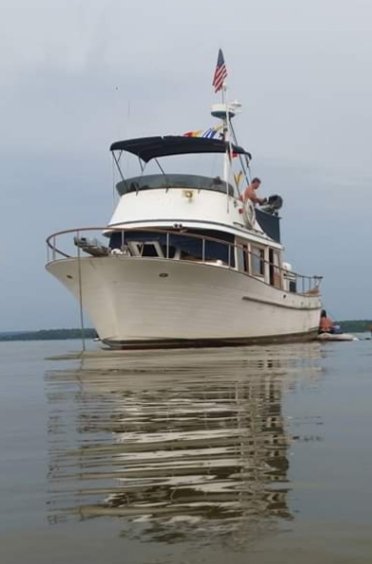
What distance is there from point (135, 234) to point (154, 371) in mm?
8638

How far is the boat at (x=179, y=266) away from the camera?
15.4 m

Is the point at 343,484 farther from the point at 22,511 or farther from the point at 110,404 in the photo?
the point at 110,404

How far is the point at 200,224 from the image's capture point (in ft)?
56.5

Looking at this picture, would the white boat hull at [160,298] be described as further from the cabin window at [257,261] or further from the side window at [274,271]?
the side window at [274,271]

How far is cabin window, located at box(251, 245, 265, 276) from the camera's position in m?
18.7

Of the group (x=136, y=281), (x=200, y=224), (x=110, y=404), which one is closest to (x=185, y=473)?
(x=110, y=404)

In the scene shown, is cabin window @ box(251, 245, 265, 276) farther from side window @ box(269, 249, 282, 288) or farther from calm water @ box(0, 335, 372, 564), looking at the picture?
calm water @ box(0, 335, 372, 564)

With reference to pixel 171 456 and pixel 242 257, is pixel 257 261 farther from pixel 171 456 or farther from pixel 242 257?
pixel 171 456

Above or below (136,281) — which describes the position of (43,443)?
below

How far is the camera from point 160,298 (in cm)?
1549

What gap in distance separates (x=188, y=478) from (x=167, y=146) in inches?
666

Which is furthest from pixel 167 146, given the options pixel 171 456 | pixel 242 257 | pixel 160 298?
pixel 171 456

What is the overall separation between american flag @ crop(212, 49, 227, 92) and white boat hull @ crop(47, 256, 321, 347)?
8.12 meters

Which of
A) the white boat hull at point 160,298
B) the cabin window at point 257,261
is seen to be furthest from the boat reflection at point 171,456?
the cabin window at point 257,261
